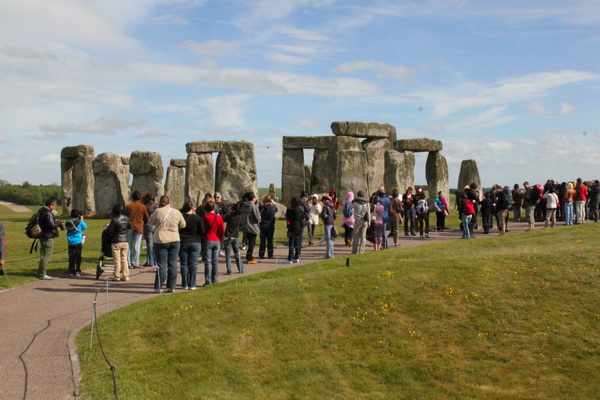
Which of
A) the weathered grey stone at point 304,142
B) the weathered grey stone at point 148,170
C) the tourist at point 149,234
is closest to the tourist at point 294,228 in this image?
the tourist at point 149,234

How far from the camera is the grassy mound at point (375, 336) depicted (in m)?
10.9

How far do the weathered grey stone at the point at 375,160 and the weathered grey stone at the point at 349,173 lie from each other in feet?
8.80

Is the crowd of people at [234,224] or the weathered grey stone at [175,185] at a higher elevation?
the weathered grey stone at [175,185]

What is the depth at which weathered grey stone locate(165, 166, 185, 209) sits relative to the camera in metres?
38.0

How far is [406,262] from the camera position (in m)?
16.0

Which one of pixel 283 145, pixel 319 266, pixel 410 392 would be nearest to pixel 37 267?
pixel 319 266

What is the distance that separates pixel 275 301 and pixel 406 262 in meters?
3.76

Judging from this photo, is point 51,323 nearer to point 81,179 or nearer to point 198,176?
point 198,176

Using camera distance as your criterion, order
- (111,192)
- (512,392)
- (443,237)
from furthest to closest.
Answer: (111,192) → (443,237) → (512,392)

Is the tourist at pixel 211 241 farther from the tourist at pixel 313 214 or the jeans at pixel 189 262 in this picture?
the tourist at pixel 313 214

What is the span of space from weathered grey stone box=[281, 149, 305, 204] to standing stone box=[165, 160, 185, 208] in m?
5.78

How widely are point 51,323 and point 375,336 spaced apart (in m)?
6.12

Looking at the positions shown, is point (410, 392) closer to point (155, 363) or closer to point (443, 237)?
point (155, 363)

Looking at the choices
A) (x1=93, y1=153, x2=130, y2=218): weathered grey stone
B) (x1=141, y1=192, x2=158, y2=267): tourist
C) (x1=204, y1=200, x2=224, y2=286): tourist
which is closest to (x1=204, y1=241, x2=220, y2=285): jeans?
(x1=204, y1=200, x2=224, y2=286): tourist
